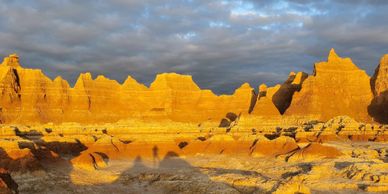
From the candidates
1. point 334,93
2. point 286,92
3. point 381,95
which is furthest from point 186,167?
point 286,92

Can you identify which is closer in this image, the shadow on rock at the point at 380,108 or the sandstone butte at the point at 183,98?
the shadow on rock at the point at 380,108

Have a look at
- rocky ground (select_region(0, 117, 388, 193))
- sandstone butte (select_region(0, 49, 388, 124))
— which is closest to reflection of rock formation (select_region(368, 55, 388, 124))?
sandstone butte (select_region(0, 49, 388, 124))

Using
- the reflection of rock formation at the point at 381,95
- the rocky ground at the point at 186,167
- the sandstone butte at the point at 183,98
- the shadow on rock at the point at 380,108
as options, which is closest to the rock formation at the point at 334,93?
the sandstone butte at the point at 183,98

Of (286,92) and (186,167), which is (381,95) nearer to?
(286,92)

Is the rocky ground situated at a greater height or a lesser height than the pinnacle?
lesser

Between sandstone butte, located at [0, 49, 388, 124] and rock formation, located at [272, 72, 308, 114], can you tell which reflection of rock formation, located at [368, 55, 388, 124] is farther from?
rock formation, located at [272, 72, 308, 114]

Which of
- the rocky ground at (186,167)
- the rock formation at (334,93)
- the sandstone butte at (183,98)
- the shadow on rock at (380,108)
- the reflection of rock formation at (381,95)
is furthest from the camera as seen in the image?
the sandstone butte at (183,98)

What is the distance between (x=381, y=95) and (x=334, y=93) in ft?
31.0

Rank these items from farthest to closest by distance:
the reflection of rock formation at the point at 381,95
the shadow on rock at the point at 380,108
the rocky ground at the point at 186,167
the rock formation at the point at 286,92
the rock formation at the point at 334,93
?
the rock formation at the point at 286,92 < the rock formation at the point at 334,93 < the reflection of rock formation at the point at 381,95 < the shadow on rock at the point at 380,108 < the rocky ground at the point at 186,167

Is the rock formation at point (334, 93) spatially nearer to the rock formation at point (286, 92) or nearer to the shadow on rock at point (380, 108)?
the shadow on rock at point (380, 108)

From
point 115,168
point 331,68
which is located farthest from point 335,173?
point 331,68

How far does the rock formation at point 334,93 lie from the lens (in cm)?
9112

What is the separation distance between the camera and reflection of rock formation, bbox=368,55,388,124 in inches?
3477

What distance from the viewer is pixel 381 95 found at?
8981cm
